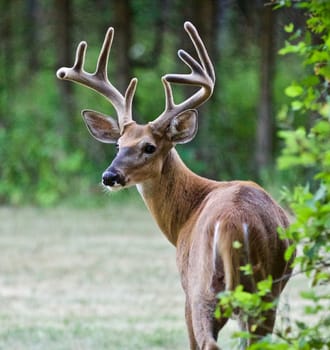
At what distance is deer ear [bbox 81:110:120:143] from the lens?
7.18m

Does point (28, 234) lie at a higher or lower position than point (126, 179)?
lower

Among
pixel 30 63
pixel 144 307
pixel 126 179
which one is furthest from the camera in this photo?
pixel 30 63

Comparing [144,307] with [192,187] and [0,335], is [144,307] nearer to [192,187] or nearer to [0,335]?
[0,335]

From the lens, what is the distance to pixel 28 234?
15859 millimetres

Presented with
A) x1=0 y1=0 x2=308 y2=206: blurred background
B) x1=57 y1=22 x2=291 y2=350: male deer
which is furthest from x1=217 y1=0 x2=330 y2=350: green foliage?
x1=0 y1=0 x2=308 y2=206: blurred background

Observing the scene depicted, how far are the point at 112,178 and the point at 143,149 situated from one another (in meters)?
0.28

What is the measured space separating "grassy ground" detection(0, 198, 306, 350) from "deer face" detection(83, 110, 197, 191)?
1817 mm

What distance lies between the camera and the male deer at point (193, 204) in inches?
211

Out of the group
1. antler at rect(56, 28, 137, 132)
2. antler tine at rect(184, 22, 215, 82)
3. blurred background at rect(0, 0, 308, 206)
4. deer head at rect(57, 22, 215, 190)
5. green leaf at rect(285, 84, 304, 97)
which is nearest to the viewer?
green leaf at rect(285, 84, 304, 97)

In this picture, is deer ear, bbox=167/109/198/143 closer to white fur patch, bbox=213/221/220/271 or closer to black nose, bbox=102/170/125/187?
black nose, bbox=102/170/125/187

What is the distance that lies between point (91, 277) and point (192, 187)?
5834 mm

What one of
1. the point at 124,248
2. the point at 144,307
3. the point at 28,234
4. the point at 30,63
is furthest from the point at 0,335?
the point at 30,63

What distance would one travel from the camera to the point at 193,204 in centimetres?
641

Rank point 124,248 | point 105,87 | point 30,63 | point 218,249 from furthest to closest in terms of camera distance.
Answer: point 30,63, point 124,248, point 105,87, point 218,249
